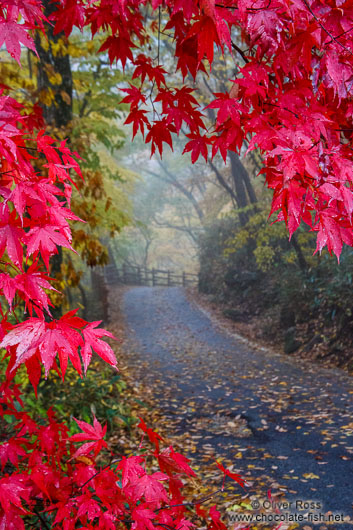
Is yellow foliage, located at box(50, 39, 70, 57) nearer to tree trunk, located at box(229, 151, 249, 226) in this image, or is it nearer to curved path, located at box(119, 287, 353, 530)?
curved path, located at box(119, 287, 353, 530)

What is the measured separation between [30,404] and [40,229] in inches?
191

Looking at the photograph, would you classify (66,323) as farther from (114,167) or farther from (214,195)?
(214,195)

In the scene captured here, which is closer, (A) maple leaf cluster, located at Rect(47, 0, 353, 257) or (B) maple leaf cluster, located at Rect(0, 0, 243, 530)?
(B) maple leaf cluster, located at Rect(0, 0, 243, 530)

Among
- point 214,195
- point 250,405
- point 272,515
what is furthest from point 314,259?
point 214,195

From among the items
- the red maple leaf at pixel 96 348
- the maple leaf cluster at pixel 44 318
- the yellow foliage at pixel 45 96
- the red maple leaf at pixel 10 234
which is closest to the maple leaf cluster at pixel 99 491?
the maple leaf cluster at pixel 44 318

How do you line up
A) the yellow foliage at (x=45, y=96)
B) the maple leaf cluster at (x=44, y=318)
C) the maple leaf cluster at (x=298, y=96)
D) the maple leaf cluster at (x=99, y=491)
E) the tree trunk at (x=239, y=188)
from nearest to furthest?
the maple leaf cluster at (x=44, y=318) → the maple leaf cluster at (x=298, y=96) → the maple leaf cluster at (x=99, y=491) → the yellow foliage at (x=45, y=96) → the tree trunk at (x=239, y=188)

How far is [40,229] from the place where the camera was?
1.65m

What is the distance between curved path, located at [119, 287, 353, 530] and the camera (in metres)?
4.46

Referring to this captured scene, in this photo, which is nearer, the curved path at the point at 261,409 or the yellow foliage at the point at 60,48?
the curved path at the point at 261,409

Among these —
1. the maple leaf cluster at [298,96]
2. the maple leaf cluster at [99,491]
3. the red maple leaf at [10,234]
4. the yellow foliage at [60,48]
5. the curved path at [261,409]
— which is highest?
the yellow foliage at [60,48]

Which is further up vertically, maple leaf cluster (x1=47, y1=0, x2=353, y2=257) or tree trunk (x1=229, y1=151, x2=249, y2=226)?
tree trunk (x1=229, y1=151, x2=249, y2=226)

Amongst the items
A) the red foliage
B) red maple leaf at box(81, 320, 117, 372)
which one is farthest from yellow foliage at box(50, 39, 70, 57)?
red maple leaf at box(81, 320, 117, 372)

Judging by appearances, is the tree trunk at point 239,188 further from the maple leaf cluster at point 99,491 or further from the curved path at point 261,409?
the maple leaf cluster at point 99,491

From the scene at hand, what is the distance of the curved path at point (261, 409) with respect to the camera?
14.6 feet
